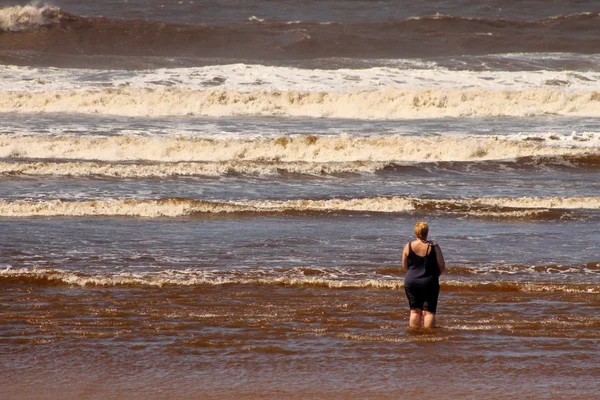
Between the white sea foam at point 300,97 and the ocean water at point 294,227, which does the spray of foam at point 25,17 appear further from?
the white sea foam at point 300,97

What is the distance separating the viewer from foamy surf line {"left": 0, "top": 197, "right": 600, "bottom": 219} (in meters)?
12.0

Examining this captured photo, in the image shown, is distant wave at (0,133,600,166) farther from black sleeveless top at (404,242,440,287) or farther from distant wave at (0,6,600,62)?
distant wave at (0,6,600,62)

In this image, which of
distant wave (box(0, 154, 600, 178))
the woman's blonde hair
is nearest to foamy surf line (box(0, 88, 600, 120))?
distant wave (box(0, 154, 600, 178))

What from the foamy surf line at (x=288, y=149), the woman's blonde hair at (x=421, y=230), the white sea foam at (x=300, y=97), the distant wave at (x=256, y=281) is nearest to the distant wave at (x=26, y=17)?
the white sea foam at (x=300, y=97)

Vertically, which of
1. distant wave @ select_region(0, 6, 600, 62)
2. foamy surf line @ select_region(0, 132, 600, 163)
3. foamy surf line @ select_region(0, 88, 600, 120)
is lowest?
foamy surf line @ select_region(0, 132, 600, 163)

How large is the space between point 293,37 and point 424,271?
32501 mm

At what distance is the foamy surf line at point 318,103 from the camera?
950 inches

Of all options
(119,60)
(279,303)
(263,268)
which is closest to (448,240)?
(263,268)

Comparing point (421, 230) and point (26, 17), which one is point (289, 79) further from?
point (421, 230)

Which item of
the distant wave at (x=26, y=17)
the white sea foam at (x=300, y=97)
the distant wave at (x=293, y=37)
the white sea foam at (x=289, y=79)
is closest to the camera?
the white sea foam at (x=300, y=97)

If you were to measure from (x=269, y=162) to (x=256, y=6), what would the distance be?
2802cm

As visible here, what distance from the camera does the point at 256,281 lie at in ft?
27.6

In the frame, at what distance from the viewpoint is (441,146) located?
18.0 m

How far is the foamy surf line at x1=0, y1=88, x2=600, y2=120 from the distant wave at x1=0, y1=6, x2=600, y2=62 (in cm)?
1102
